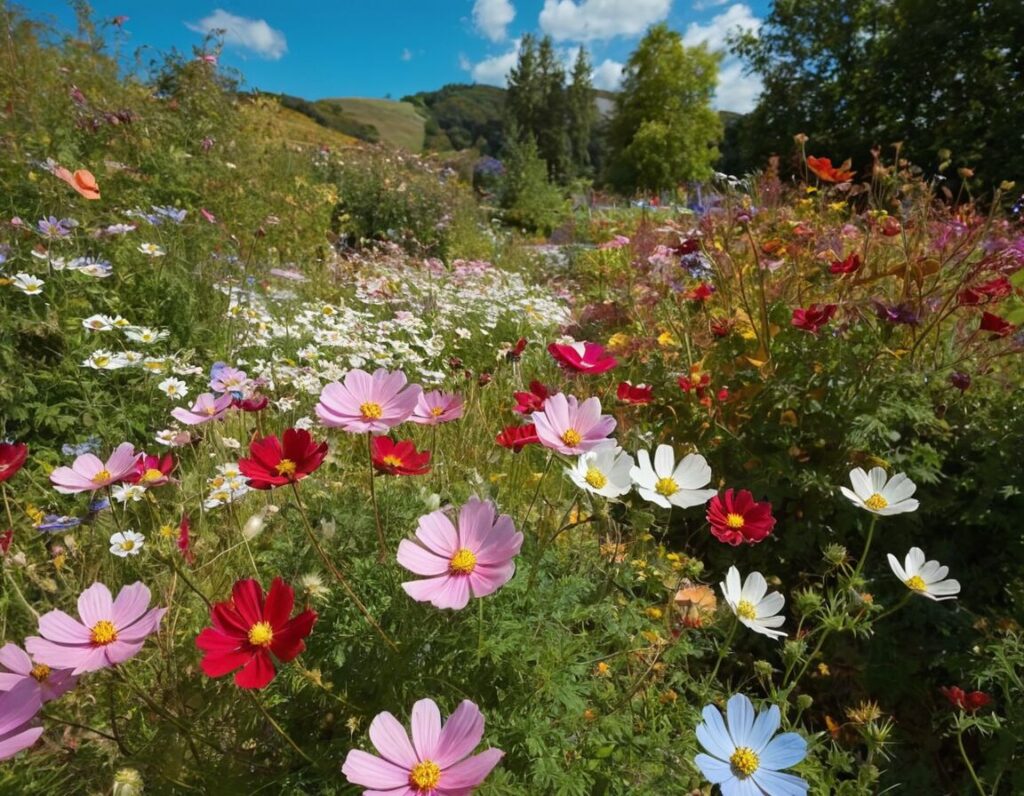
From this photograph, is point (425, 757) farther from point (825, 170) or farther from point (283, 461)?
point (825, 170)

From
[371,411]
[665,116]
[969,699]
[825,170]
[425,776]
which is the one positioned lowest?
[969,699]

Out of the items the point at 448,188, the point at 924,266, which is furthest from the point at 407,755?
the point at 448,188

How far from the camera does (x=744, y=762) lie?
2.61 feet

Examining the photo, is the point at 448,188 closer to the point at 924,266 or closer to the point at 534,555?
the point at 924,266

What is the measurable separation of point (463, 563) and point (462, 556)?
1cm

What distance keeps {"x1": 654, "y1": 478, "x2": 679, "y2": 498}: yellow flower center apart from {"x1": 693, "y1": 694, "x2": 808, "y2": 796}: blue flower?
1.30 ft

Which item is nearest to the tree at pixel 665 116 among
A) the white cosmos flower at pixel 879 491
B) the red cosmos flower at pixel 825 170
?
the red cosmos flower at pixel 825 170

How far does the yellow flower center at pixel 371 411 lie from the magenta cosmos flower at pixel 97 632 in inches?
14.8

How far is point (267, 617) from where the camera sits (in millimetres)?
747

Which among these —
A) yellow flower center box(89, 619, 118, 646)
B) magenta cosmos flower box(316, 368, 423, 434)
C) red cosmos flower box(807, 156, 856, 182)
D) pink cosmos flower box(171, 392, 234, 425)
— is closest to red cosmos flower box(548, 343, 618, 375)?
magenta cosmos flower box(316, 368, 423, 434)

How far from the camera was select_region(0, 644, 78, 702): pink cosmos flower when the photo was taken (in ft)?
2.43

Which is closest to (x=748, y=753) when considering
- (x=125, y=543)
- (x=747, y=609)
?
(x=747, y=609)

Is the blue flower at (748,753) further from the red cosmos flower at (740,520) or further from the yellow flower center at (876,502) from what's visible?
the yellow flower center at (876,502)

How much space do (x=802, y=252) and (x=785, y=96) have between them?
58.6 feet
